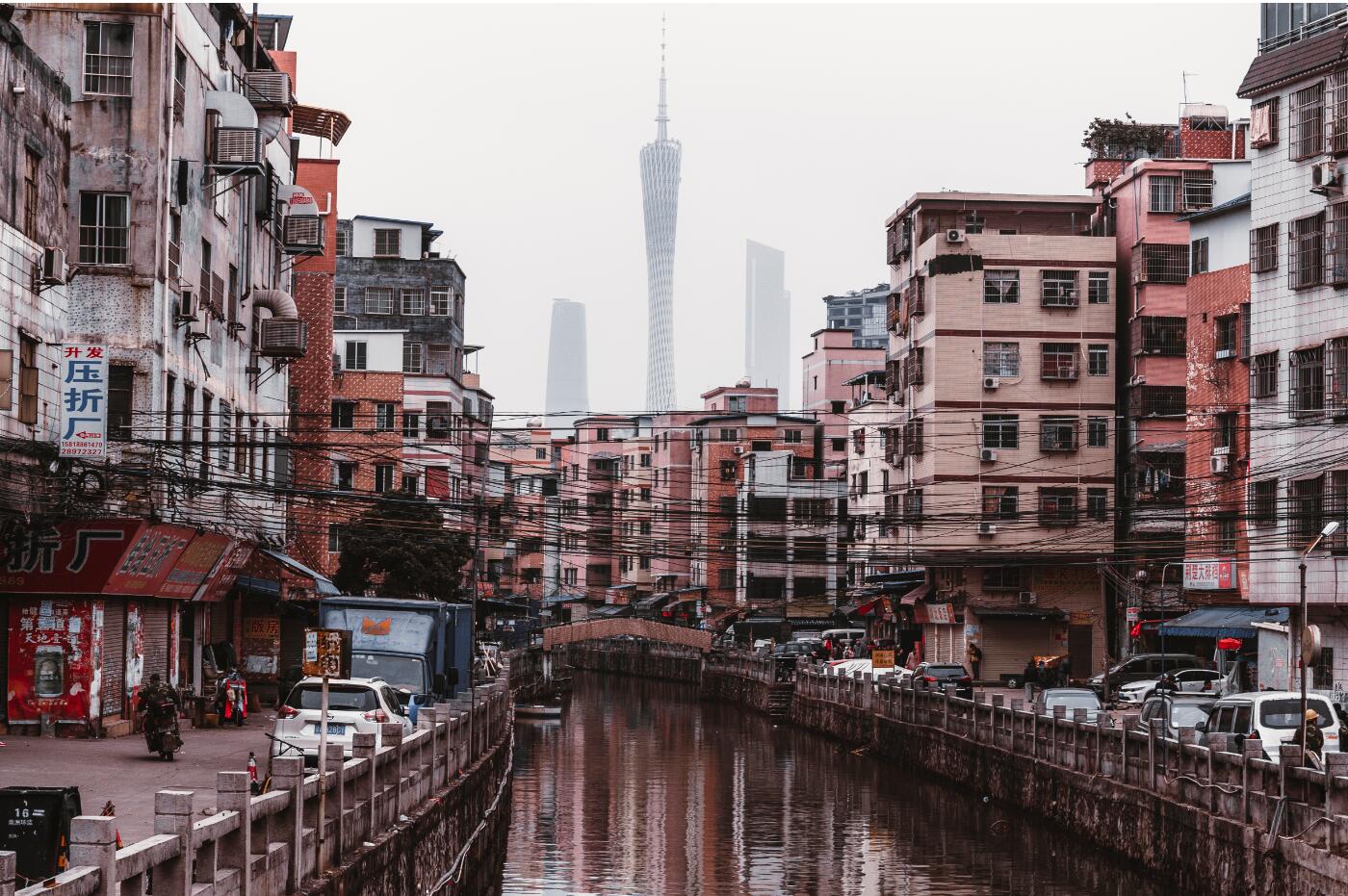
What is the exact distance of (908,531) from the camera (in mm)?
83000

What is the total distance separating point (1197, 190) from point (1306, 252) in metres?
Result: 25.8

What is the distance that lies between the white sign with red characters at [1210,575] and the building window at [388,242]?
52856 millimetres

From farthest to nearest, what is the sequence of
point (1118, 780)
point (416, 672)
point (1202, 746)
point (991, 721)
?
point (991, 721) → point (416, 672) → point (1118, 780) → point (1202, 746)

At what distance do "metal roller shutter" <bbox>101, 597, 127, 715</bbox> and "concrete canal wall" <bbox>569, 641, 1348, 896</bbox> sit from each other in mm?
19440

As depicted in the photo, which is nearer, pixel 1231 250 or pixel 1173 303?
pixel 1231 250

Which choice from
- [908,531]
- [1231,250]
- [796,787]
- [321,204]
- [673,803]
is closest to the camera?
[673,803]

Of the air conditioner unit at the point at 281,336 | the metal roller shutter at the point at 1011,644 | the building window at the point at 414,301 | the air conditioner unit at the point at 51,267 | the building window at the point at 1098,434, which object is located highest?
the building window at the point at 414,301

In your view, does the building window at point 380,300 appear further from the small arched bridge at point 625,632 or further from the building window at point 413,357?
the small arched bridge at point 625,632

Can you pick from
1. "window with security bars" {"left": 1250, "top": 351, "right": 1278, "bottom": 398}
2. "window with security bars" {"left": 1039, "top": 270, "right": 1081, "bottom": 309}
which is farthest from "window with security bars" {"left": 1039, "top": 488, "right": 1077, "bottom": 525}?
"window with security bars" {"left": 1250, "top": 351, "right": 1278, "bottom": 398}

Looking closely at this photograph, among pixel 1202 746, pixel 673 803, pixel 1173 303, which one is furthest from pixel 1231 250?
pixel 1202 746

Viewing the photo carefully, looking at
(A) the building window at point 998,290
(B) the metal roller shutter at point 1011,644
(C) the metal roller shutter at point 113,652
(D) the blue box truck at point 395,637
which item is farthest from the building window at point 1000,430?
(C) the metal roller shutter at point 113,652

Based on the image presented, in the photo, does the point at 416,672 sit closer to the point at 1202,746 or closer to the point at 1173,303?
the point at 1202,746

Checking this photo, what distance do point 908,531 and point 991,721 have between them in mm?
38282

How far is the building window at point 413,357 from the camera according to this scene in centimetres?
9794
